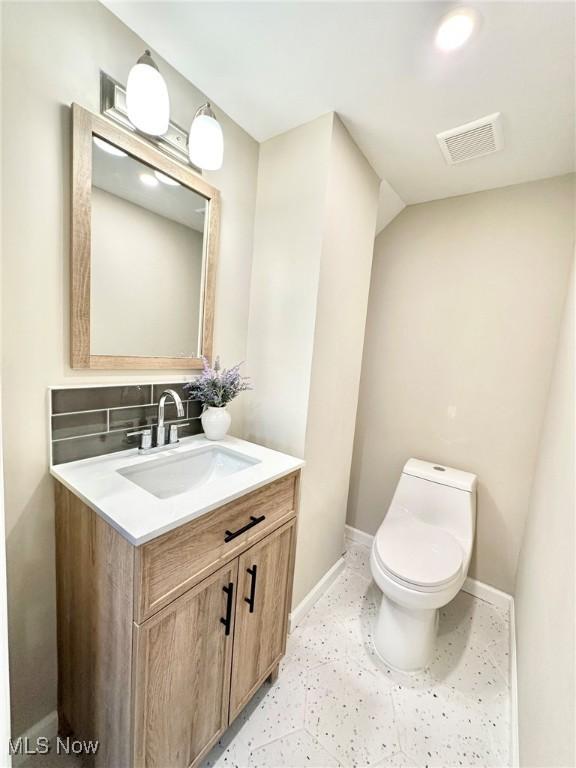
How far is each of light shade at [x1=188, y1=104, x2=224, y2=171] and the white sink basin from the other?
108 centimetres

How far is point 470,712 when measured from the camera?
1.23 meters

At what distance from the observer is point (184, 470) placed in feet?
3.88

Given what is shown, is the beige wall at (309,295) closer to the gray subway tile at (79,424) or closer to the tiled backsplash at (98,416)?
the tiled backsplash at (98,416)

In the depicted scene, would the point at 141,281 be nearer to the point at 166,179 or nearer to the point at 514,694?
the point at 166,179

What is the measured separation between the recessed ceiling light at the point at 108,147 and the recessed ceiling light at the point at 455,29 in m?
1.04

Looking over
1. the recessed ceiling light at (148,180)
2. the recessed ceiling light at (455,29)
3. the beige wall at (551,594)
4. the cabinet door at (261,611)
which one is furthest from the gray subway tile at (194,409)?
the recessed ceiling light at (455,29)

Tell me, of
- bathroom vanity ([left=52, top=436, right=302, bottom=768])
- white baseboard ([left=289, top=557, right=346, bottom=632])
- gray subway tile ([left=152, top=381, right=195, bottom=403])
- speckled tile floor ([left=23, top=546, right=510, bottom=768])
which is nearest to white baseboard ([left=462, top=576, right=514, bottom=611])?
speckled tile floor ([left=23, top=546, right=510, bottom=768])

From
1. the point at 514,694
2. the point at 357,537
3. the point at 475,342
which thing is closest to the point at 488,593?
the point at 514,694

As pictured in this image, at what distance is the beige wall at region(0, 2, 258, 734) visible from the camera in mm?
808

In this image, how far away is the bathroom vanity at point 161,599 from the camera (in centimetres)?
74

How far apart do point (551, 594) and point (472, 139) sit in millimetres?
1738

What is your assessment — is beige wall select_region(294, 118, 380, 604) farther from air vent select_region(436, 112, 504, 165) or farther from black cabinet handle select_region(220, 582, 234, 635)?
black cabinet handle select_region(220, 582, 234, 635)

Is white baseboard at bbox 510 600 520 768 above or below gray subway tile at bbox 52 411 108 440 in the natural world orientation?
below

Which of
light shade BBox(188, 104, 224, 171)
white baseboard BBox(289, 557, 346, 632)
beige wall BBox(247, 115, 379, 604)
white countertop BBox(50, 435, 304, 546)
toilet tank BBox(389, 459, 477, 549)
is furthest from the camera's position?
toilet tank BBox(389, 459, 477, 549)
